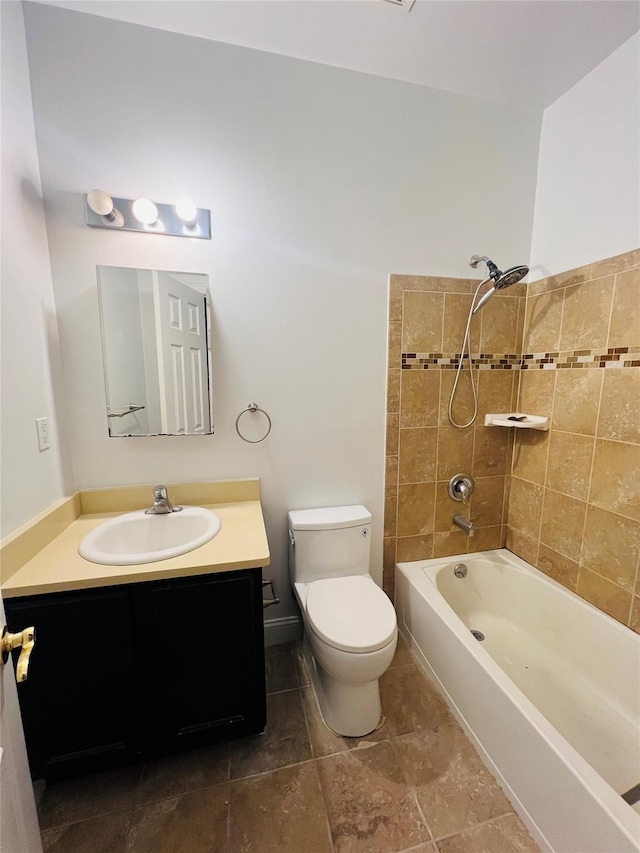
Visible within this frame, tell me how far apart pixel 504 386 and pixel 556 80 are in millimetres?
1368

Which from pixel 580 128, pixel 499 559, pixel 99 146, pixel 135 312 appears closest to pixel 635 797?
pixel 499 559

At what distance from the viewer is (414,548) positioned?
189cm

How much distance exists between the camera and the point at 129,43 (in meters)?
1.30

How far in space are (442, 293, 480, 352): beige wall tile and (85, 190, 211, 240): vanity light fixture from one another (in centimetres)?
119

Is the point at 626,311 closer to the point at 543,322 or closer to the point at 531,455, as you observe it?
the point at 543,322

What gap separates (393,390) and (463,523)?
0.81m

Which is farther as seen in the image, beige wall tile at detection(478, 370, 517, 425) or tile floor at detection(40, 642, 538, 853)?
beige wall tile at detection(478, 370, 517, 425)

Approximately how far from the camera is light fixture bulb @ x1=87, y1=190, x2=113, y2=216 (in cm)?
126

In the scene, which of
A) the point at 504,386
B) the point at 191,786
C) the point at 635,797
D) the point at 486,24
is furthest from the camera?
the point at 504,386

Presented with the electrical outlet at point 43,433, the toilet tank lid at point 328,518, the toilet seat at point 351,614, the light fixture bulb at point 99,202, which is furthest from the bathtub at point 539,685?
the light fixture bulb at point 99,202

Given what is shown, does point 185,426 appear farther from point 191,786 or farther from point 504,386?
point 504,386

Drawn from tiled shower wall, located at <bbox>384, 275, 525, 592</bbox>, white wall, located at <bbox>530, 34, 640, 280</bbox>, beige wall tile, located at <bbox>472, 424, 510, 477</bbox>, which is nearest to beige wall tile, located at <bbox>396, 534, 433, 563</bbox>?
tiled shower wall, located at <bbox>384, 275, 525, 592</bbox>

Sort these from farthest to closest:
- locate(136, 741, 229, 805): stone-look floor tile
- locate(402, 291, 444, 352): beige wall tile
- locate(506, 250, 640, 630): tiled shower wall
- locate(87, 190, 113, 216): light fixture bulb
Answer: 1. locate(402, 291, 444, 352): beige wall tile
2. locate(506, 250, 640, 630): tiled shower wall
3. locate(87, 190, 113, 216): light fixture bulb
4. locate(136, 741, 229, 805): stone-look floor tile

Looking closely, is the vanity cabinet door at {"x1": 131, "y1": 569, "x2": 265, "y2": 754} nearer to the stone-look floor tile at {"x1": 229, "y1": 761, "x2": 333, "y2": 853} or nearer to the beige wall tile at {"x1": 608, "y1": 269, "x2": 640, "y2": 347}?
the stone-look floor tile at {"x1": 229, "y1": 761, "x2": 333, "y2": 853}
